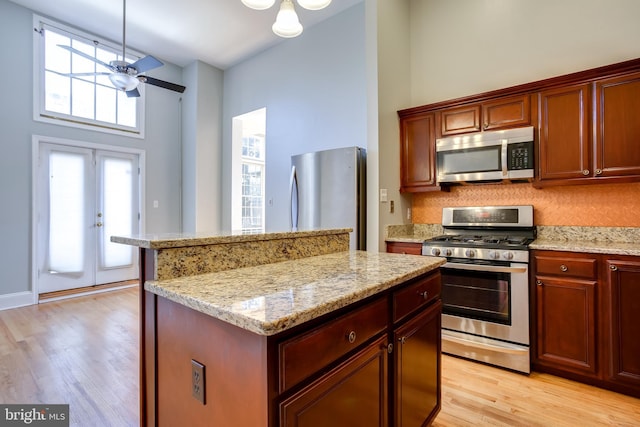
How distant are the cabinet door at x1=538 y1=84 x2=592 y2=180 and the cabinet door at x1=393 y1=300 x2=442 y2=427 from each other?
1.67 meters

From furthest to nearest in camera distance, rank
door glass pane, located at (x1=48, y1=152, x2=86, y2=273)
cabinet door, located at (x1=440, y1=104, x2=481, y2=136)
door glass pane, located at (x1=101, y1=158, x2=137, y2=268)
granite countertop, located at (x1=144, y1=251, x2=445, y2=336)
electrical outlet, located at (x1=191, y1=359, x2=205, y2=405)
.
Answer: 1. door glass pane, located at (x1=101, y1=158, x2=137, y2=268)
2. door glass pane, located at (x1=48, y1=152, x2=86, y2=273)
3. cabinet door, located at (x1=440, y1=104, x2=481, y2=136)
4. electrical outlet, located at (x1=191, y1=359, x2=205, y2=405)
5. granite countertop, located at (x1=144, y1=251, x2=445, y2=336)

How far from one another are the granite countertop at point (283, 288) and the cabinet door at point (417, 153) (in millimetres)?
1665

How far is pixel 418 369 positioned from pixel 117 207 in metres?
4.86

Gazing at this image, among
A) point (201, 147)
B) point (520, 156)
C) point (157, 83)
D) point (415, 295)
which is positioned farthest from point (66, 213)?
point (520, 156)

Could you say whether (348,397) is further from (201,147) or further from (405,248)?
(201,147)

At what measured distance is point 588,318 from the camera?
2090 millimetres

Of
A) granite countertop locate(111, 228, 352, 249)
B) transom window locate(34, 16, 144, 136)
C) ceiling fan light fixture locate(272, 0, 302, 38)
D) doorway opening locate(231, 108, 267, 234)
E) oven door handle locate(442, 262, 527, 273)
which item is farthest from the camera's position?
doorway opening locate(231, 108, 267, 234)

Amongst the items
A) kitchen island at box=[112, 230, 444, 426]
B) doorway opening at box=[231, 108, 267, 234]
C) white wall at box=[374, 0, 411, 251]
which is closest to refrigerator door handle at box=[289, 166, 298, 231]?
white wall at box=[374, 0, 411, 251]

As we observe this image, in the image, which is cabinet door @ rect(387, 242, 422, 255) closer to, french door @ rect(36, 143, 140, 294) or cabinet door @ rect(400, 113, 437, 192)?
cabinet door @ rect(400, 113, 437, 192)

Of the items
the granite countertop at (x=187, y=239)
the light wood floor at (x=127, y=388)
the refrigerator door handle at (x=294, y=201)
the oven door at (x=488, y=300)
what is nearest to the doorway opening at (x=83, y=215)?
the light wood floor at (x=127, y=388)

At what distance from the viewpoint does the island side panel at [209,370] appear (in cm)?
80

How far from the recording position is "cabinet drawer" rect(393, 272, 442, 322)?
1.27m

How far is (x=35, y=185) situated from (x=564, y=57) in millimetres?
5780

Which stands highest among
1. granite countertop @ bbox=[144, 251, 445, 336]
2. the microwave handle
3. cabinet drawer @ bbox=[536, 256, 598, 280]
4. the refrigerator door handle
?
the microwave handle
